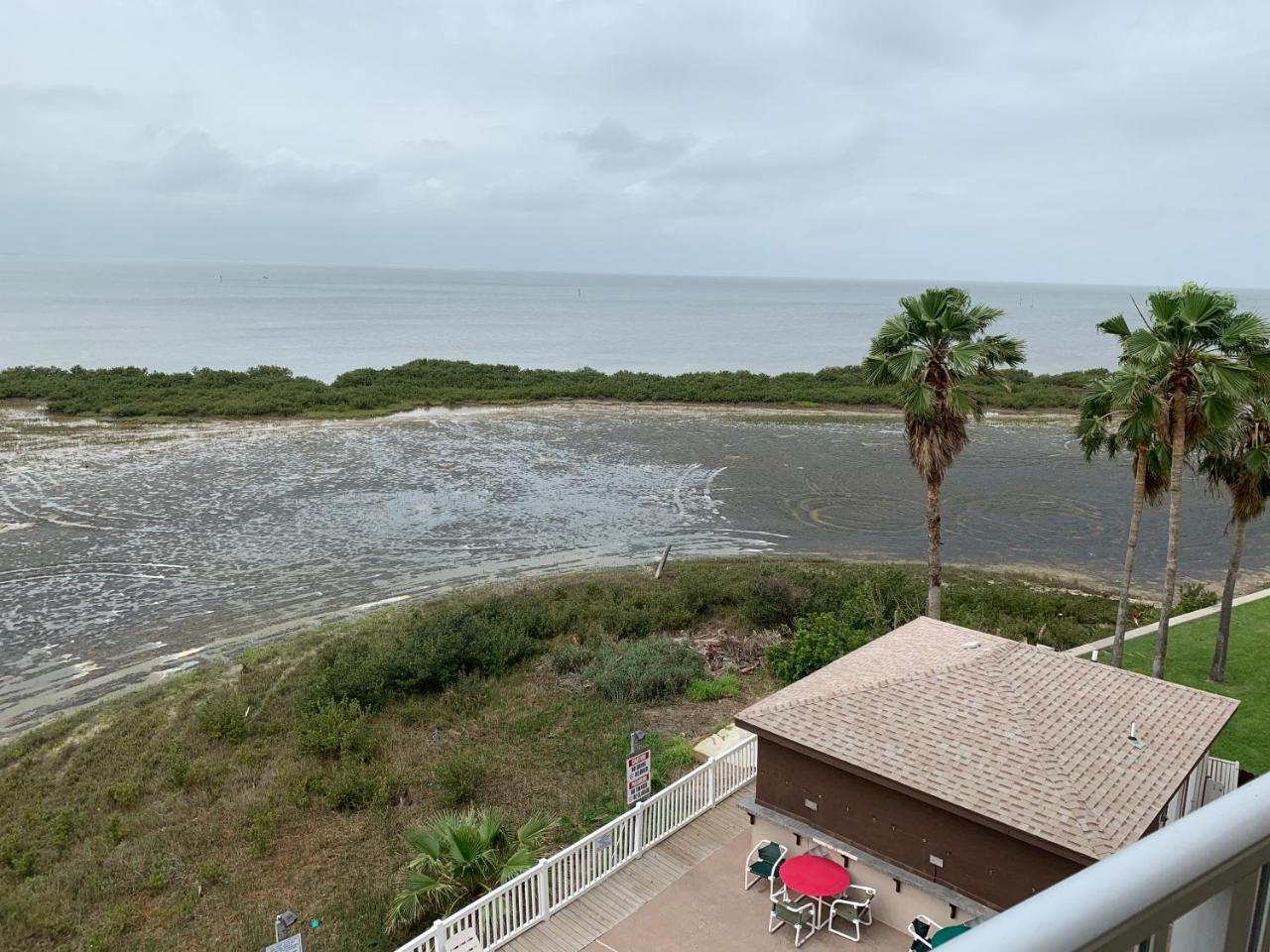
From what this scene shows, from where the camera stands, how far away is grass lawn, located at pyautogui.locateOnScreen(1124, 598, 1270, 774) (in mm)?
16672

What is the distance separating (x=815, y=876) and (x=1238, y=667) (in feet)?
47.0

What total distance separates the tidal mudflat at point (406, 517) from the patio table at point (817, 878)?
17316mm

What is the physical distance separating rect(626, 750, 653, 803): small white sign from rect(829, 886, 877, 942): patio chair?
3.13 metres

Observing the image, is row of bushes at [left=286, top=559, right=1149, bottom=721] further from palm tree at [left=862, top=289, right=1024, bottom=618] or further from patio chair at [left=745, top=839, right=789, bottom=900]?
patio chair at [left=745, top=839, right=789, bottom=900]

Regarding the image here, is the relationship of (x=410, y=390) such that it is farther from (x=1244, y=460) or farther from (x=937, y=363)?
(x=1244, y=460)

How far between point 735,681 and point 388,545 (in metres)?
15.9

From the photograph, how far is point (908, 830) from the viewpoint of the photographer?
11609mm

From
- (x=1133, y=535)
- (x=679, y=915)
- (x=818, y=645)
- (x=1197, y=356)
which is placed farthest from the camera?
(x=818, y=645)

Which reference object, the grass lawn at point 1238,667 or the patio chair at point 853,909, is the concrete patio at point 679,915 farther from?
the grass lawn at point 1238,667

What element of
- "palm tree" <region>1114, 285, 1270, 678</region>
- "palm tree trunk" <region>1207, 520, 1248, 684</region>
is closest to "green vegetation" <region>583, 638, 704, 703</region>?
"palm tree" <region>1114, 285, 1270, 678</region>

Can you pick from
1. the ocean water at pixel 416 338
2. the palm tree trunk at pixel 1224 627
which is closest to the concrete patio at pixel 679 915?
the palm tree trunk at pixel 1224 627

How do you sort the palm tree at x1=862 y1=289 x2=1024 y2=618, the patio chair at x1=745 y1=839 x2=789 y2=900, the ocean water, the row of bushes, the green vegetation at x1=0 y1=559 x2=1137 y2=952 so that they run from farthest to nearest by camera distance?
the ocean water
the row of bushes
the palm tree at x1=862 y1=289 x2=1024 y2=618
the green vegetation at x1=0 y1=559 x2=1137 y2=952
the patio chair at x1=745 y1=839 x2=789 y2=900

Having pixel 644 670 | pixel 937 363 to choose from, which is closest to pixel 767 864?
pixel 644 670

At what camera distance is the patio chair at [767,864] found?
12.2 metres
